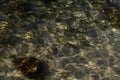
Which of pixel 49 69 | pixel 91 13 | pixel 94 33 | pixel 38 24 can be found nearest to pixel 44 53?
pixel 49 69

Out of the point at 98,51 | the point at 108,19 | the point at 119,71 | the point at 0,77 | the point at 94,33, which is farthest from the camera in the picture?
the point at 108,19

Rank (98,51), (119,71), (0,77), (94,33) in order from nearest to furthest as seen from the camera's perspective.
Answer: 1. (0,77)
2. (119,71)
3. (98,51)
4. (94,33)

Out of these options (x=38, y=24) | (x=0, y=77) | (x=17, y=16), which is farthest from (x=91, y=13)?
(x=0, y=77)

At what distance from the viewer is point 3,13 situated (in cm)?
1227

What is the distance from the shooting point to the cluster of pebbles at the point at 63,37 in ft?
33.5

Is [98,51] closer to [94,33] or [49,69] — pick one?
[94,33]

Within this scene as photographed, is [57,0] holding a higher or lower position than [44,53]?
higher

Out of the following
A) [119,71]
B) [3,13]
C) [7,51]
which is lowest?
[119,71]

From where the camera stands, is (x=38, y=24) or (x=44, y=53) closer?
(x=44, y=53)

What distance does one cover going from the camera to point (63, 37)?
38.1ft

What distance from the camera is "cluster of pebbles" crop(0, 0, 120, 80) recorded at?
10.2m

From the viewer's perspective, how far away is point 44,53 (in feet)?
35.2

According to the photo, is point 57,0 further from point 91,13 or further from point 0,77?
point 0,77

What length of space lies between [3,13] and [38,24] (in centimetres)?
170
